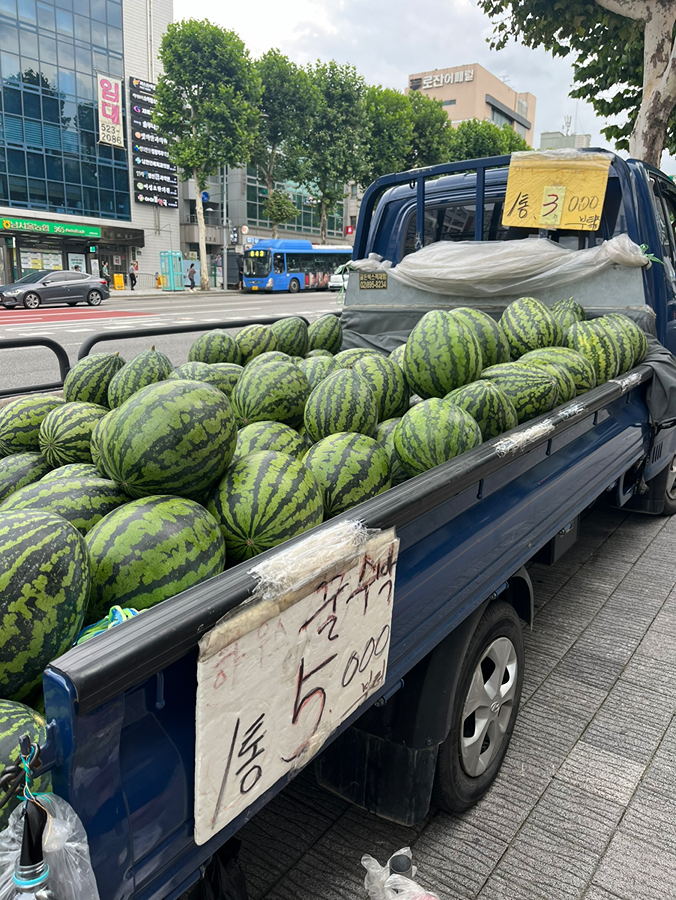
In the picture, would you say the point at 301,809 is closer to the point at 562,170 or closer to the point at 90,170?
the point at 562,170

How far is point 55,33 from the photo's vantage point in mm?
37406

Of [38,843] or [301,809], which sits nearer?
[38,843]

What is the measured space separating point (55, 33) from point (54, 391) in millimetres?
43051

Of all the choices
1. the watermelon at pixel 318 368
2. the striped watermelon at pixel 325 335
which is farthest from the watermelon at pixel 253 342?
the watermelon at pixel 318 368

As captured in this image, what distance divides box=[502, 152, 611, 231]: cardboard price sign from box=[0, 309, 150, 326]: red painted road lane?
18.0 m

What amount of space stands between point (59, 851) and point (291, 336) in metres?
3.38

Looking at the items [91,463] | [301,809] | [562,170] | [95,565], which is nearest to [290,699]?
[95,565]

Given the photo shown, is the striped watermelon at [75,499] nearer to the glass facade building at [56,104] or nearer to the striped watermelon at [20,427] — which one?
the striped watermelon at [20,427]

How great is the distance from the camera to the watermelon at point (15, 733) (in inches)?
42.8

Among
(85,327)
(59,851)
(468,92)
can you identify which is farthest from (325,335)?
(468,92)

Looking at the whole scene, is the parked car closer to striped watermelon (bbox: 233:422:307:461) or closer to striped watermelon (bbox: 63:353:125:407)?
striped watermelon (bbox: 63:353:125:407)

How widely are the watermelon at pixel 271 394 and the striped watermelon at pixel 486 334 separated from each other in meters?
0.88

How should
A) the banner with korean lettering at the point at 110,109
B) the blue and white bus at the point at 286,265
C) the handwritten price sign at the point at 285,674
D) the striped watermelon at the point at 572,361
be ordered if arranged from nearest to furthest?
the handwritten price sign at the point at 285,674
the striped watermelon at the point at 572,361
the blue and white bus at the point at 286,265
the banner with korean lettering at the point at 110,109

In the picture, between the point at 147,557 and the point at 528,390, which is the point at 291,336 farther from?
the point at 147,557
